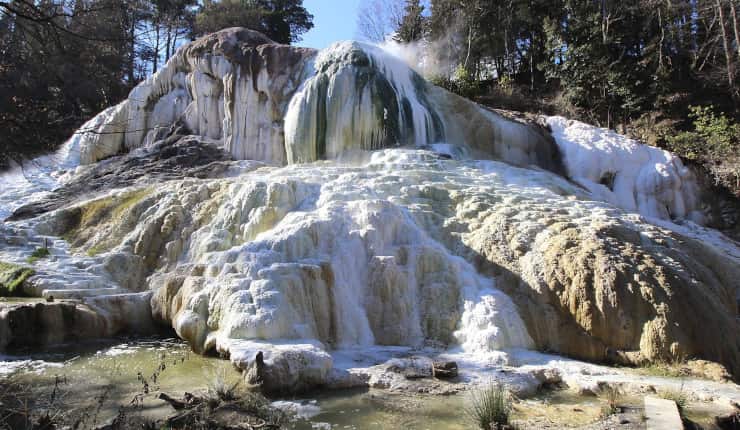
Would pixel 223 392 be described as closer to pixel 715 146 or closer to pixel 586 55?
pixel 715 146

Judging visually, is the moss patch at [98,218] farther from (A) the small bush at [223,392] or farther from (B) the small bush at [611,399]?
(B) the small bush at [611,399]

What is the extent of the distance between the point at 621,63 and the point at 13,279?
19439mm

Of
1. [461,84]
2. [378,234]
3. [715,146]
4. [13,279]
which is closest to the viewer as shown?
[378,234]

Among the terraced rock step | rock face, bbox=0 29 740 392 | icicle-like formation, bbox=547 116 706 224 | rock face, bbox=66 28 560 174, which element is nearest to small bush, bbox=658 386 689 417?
the terraced rock step

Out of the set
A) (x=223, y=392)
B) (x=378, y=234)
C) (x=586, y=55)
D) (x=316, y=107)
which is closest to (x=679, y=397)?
(x=223, y=392)

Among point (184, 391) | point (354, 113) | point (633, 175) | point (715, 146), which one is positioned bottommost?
point (184, 391)

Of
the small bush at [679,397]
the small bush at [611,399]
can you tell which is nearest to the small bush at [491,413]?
the small bush at [611,399]

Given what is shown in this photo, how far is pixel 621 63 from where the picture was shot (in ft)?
64.3

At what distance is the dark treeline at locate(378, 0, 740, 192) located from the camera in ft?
55.5

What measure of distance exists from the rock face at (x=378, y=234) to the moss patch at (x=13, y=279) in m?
0.26

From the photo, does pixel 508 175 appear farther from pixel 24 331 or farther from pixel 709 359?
pixel 24 331

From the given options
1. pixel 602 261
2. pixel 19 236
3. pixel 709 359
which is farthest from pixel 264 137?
pixel 709 359

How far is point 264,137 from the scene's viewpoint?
16.1 metres

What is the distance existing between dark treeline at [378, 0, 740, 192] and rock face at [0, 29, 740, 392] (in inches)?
159
